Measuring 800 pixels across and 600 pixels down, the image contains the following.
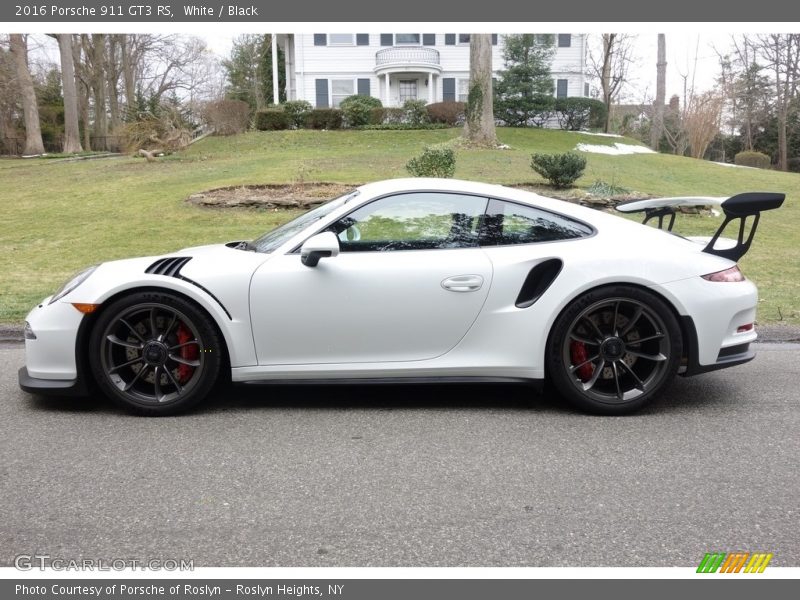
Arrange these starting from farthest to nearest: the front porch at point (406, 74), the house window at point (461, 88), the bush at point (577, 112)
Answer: the house window at point (461, 88) < the front porch at point (406, 74) < the bush at point (577, 112)

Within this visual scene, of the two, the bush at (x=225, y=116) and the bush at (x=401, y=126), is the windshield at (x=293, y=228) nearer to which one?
the bush at (x=401, y=126)

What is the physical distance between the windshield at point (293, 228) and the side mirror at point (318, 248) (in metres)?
0.30

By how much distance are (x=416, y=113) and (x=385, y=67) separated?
28.2 feet

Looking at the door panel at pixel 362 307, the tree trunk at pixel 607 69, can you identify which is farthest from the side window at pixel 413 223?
the tree trunk at pixel 607 69

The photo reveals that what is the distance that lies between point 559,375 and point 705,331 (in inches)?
35.8

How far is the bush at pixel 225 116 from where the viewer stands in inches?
1170

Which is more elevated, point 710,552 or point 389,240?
point 389,240

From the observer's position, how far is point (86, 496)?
10.3ft

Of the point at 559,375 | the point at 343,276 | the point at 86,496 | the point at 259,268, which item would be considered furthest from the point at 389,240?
the point at 86,496

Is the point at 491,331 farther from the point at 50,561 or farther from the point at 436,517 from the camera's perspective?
the point at 50,561

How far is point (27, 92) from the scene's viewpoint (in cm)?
3203

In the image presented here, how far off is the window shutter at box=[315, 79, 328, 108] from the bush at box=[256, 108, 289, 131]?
913 centimetres

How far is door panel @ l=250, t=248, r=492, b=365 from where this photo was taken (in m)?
4.13

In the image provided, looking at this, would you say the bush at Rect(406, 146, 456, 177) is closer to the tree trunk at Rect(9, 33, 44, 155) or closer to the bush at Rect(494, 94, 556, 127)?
the bush at Rect(494, 94, 556, 127)
